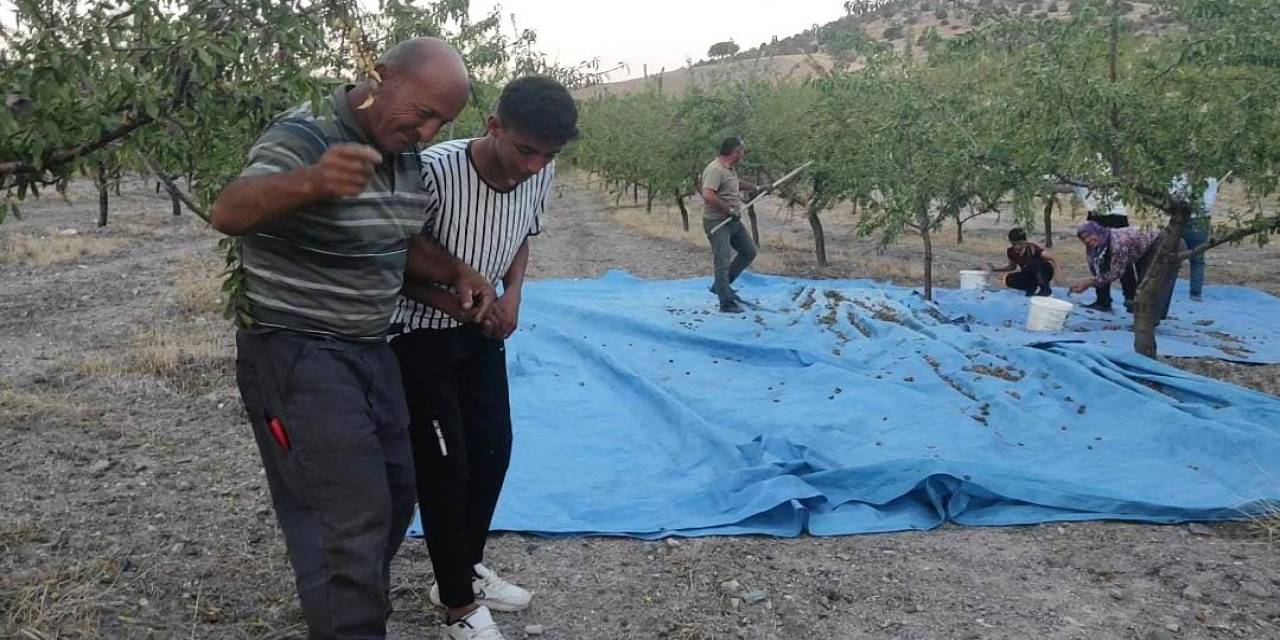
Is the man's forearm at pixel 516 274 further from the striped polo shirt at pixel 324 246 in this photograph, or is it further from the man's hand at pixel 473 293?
the striped polo shirt at pixel 324 246

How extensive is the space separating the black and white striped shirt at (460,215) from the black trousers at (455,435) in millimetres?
67

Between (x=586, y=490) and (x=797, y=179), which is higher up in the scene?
(x=797, y=179)

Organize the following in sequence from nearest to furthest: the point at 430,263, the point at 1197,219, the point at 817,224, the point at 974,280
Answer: the point at 430,263 < the point at 1197,219 < the point at 974,280 < the point at 817,224

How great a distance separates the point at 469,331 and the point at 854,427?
114 inches

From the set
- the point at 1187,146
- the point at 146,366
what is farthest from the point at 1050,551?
the point at 146,366

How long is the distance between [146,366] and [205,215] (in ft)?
13.3

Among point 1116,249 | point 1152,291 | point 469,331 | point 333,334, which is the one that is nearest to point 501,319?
point 469,331

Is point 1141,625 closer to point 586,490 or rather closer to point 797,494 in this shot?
point 797,494

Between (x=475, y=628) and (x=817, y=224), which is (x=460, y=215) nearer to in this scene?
(x=475, y=628)

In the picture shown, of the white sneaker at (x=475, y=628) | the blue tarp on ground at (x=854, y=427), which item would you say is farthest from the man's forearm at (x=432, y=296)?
the blue tarp on ground at (x=854, y=427)

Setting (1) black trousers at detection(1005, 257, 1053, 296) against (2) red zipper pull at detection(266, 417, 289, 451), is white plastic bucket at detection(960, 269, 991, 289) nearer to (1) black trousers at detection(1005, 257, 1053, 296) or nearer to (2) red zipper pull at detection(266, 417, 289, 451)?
(1) black trousers at detection(1005, 257, 1053, 296)

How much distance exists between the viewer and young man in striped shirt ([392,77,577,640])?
2.46 m

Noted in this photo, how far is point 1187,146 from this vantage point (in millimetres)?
5449

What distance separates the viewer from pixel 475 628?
2752 mm
